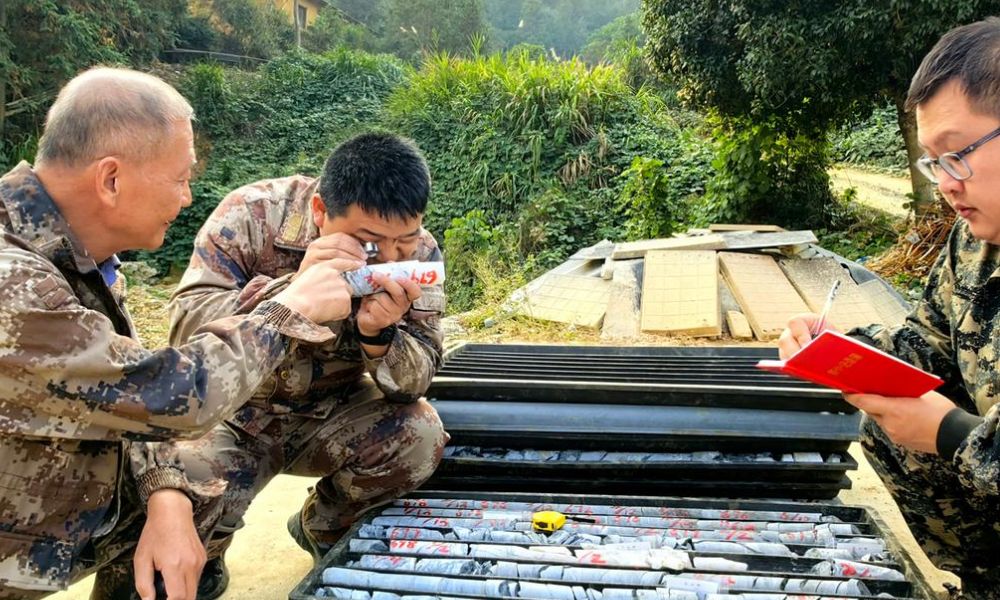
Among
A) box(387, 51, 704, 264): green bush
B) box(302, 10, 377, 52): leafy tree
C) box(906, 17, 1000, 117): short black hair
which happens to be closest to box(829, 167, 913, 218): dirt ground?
box(387, 51, 704, 264): green bush

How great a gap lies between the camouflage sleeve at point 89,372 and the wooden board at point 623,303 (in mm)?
4736

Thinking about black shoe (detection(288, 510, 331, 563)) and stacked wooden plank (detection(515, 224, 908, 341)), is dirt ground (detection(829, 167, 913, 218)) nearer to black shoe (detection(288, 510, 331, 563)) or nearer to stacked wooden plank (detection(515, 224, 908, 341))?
stacked wooden plank (detection(515, 224, 908, 341))

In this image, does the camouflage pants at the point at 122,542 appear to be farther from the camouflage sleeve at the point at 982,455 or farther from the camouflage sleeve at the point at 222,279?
the camouflage sleeve at the point at 982,455

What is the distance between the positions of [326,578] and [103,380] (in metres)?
0.74

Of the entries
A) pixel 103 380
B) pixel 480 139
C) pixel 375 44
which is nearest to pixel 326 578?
pixel 103 380

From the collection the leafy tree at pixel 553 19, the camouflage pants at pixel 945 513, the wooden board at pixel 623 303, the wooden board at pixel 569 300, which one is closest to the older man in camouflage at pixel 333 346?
the camouflage pants at pixel 945 513

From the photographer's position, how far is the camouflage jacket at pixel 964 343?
1.67 m

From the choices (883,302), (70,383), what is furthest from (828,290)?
(70,383)

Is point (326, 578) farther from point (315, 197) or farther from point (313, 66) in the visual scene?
point (313, 66)

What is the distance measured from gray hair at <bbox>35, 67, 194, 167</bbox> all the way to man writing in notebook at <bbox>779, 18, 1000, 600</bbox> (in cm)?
178

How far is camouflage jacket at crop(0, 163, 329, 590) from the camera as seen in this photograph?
5.03 ft

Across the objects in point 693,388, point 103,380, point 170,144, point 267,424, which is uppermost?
point 170,144

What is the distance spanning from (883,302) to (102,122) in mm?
6318

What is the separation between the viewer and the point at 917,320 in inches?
89.7
